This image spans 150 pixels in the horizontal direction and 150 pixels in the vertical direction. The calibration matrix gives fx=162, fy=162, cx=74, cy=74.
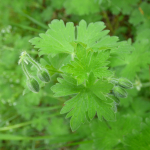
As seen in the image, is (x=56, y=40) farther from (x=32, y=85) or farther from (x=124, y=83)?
(x=124, y=83)

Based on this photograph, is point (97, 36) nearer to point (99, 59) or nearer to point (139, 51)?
point (99, 59)

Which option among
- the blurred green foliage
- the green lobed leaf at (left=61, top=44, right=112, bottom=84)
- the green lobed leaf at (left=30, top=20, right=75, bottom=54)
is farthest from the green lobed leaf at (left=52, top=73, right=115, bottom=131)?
the blurred green foliage

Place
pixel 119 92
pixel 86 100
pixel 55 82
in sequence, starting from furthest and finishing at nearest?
pixel 55 82 → pixel 119 92 → pixel 86 100

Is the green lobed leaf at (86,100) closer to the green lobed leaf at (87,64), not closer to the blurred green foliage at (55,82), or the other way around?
the green lobed leaf at (87,64)

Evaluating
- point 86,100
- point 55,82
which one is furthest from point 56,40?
point 55,82

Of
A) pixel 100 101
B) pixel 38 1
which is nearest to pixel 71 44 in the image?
pixel 100 101

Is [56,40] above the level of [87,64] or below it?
above

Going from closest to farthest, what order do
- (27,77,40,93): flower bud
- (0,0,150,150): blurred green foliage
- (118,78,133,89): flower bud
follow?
(27,77,40,93): flower bud → (118,78,133,89): flower bud → (0,0,150,150): blurred green foliage

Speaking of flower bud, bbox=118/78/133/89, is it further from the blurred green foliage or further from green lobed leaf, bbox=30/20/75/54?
green lobed leaf, bbox=30/20/75/54

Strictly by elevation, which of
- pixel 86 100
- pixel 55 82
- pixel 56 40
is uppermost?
pixel 56 40
